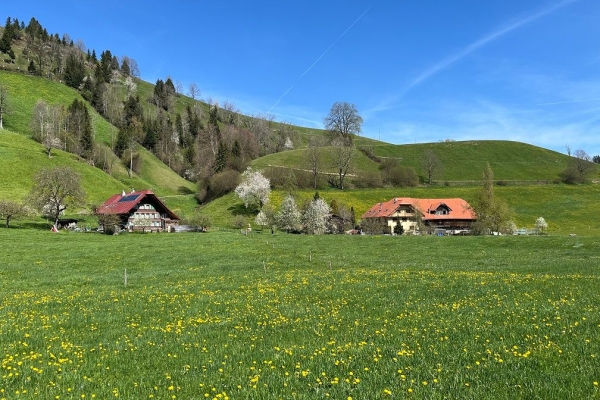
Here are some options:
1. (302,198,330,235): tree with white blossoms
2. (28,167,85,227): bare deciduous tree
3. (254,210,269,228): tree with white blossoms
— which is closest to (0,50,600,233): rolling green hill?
(254,210,269,228): tree with white blossoms

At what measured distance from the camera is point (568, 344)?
980 cm

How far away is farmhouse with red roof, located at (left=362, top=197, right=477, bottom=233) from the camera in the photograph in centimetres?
10225

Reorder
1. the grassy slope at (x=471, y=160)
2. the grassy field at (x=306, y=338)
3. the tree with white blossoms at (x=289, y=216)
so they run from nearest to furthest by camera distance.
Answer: the grassy field at (x=306, y=338) → the tree with white blossoms at (x=289, y=216) → the grassy slope at (x=471, y=160)

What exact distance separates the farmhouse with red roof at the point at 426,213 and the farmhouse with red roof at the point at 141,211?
158 feet

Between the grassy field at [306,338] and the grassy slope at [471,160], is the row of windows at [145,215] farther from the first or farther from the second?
the grassy field at [306,338]

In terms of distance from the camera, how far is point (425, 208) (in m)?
112

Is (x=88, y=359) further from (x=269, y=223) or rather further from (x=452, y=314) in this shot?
(x=269, y=223)

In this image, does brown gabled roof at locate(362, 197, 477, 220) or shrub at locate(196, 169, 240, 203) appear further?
shrub at locate(196, 169, 240, 203)

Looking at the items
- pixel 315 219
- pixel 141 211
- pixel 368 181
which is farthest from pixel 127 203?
pixel 368 181

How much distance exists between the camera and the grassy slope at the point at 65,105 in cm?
13762

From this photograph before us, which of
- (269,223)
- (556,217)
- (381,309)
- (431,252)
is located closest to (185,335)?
(381,309)

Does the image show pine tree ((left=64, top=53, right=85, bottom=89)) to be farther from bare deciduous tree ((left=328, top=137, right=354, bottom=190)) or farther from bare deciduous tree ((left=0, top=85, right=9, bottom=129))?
bare deciduous tree ((left=328, top=137, right=354, bottom=190))

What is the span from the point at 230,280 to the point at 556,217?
110m

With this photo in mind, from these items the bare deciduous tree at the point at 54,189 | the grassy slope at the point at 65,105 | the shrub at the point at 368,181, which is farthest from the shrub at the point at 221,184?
the bare deciduous tree at the point at 54,189
